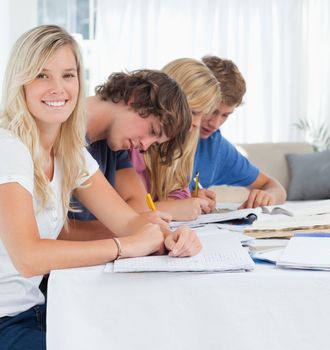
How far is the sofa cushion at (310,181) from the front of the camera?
16.4 ft

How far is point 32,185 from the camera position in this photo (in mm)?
1376

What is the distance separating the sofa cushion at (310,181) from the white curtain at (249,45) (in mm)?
921

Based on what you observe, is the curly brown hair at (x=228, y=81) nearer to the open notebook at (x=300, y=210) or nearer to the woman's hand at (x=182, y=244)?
the open notebook at (x=300, y=210)

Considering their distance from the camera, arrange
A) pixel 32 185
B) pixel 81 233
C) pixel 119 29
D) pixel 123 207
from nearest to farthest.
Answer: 1. pixel 32 185
2. pixel 123 207
3. pixel 81 233
4. pixel 119 29

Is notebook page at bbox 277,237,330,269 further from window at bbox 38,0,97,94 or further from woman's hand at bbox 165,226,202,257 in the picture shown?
window at bbox 38,0,97,94

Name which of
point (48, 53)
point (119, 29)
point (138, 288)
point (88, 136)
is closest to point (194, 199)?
point (88, 136)

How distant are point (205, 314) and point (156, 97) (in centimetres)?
75

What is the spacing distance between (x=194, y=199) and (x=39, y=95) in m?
0.74

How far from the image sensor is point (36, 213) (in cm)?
149

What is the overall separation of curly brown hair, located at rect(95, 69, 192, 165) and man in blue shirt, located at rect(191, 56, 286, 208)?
1.61 feet

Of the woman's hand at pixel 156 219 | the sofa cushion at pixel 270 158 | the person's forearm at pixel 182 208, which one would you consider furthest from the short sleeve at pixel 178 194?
the sofa cushion at pixel 270 158

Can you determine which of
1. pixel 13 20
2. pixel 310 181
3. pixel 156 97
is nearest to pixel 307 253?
pixel 156 97

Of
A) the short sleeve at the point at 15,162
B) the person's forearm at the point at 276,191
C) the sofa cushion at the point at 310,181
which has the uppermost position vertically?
the short sleeve at the point at 15,162

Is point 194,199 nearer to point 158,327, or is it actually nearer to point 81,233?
point 81,233
